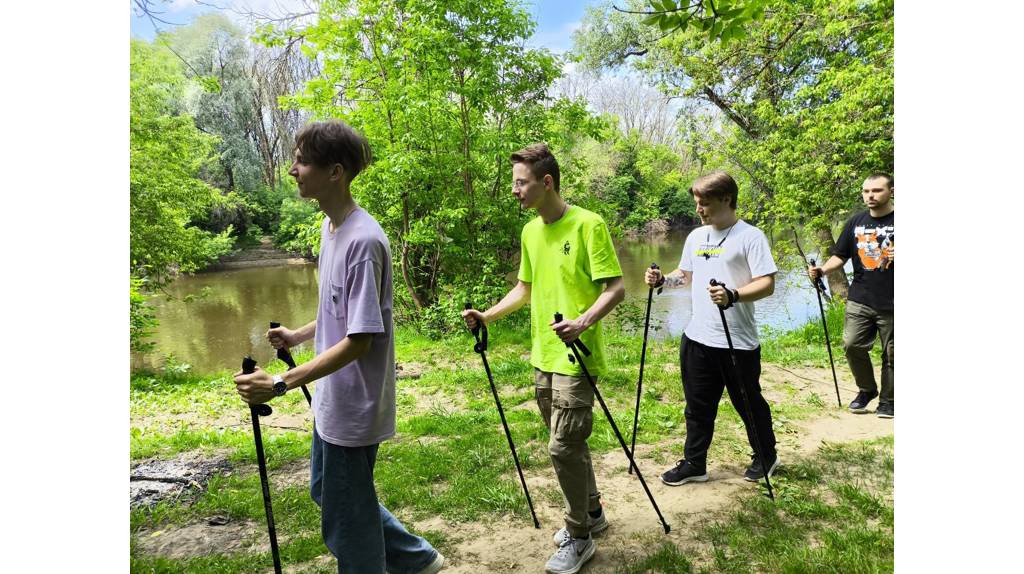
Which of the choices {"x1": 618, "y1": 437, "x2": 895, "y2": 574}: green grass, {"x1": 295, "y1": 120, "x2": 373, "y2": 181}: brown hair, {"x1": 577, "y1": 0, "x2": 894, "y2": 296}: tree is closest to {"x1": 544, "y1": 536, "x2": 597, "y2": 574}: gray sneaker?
{"x1": 618, "y1": 437, "x2": 895, "y2": 574}: green grass

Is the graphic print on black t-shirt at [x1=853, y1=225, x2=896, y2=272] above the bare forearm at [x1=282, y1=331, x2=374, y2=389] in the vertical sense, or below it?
above

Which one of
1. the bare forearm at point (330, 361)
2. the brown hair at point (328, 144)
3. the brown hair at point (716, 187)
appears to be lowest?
the bare forearm at point (330, 361)

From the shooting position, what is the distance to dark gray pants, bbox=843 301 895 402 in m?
4.65

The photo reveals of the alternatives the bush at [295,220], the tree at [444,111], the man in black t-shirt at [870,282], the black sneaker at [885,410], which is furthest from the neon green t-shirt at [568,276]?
the bush at [295,220]

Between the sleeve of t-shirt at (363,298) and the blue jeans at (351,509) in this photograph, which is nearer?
the sleeve of t-shirt at (363,298)

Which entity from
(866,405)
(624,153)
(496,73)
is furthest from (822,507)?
(624,153)

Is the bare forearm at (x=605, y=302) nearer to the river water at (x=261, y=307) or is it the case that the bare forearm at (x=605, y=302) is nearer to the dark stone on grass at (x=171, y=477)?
the dark stone on grass at (x=171, y=477)

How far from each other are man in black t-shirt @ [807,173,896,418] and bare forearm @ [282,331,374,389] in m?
4.21

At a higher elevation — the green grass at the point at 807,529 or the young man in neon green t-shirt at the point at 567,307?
the young man in neon green t-shirt at the point at 567,307

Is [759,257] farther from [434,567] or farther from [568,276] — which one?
[434,567]

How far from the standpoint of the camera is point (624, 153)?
17.3m

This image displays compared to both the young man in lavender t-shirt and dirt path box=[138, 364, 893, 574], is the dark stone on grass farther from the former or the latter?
the young man in lavender t-shirt

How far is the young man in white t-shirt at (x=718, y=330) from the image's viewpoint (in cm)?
325

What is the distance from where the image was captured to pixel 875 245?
454cm
